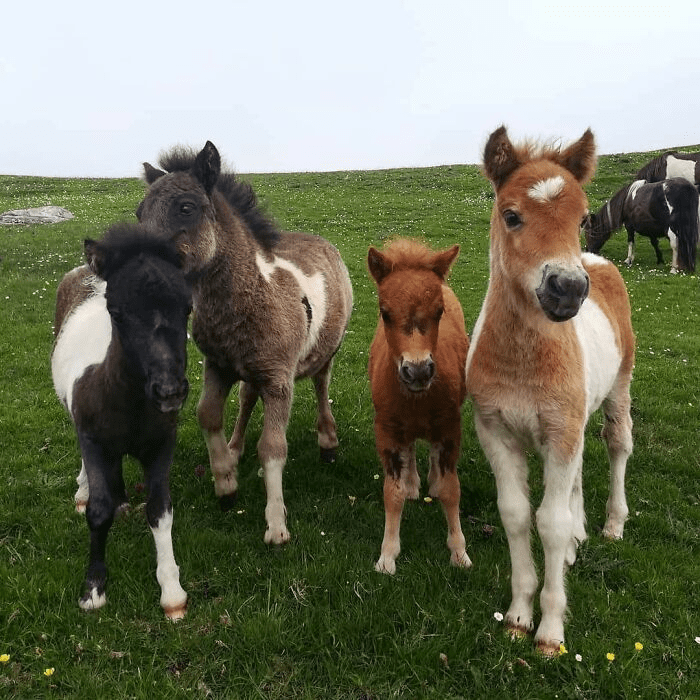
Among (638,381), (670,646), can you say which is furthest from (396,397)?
(638,381)

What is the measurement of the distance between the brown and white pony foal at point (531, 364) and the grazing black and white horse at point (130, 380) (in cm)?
195

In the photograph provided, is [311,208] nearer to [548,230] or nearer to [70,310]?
[70,310]

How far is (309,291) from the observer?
218 inches

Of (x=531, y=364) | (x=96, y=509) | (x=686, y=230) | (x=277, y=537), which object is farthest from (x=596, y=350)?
(x=686, y=230)

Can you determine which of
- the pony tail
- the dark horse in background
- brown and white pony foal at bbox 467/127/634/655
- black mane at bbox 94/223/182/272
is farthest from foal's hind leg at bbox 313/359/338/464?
the pony tail

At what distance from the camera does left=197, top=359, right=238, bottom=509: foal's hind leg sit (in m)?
4.88

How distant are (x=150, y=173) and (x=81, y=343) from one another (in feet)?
5.74

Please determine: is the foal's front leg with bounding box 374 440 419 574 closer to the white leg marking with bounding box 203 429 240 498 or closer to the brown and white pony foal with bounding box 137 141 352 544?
the brown and white pony foal with bounding box 137 141 352 544

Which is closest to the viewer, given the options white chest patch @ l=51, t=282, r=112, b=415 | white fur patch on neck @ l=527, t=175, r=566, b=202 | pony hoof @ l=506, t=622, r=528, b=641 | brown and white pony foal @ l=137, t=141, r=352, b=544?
white fur patch on neck @ l=527, t=175, r=566, b=202

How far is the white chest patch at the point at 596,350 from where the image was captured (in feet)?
12.7

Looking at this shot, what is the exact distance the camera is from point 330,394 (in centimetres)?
779

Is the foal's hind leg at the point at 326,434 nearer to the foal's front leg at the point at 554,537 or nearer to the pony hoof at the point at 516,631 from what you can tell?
the pony hoof at the point at 516,631

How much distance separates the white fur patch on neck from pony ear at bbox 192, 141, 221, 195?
107 inches

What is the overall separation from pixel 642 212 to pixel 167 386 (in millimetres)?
18171
